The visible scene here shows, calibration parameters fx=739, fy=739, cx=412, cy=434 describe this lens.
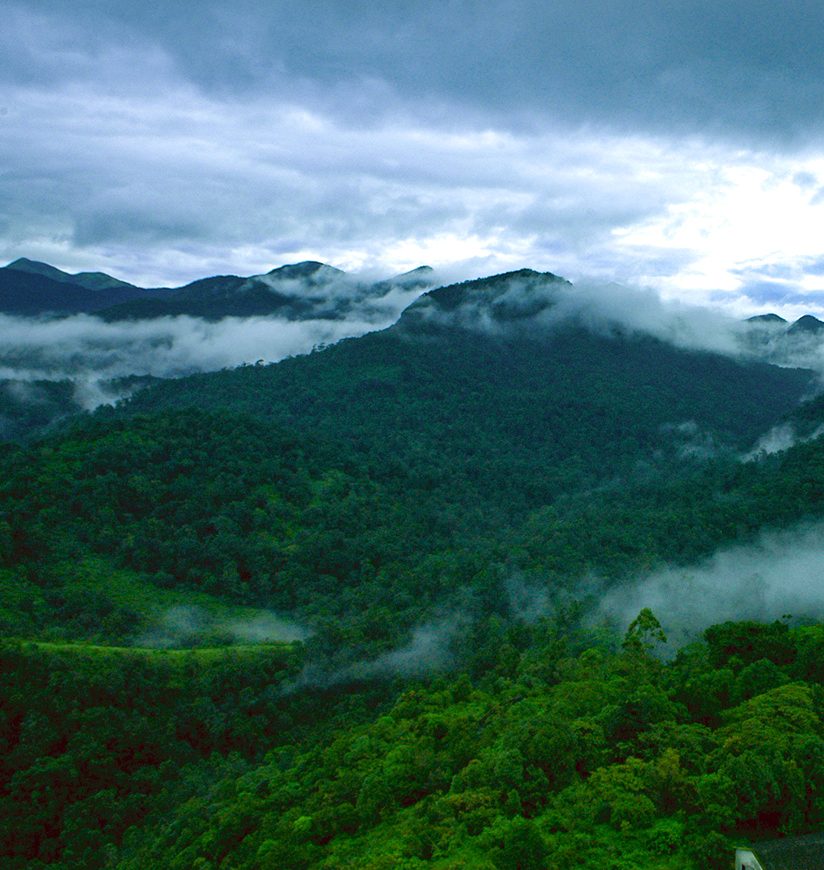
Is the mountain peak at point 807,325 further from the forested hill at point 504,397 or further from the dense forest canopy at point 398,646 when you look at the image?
the dense forest canopy at point 398,646

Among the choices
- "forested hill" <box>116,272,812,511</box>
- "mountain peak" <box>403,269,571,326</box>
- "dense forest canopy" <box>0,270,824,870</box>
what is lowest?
"dense forest canopy" <box>0,270,824,870</box>

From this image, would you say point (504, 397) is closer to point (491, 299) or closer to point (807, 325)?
point (491, 299)

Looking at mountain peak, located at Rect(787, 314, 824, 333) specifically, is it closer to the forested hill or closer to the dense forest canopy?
the forested hill

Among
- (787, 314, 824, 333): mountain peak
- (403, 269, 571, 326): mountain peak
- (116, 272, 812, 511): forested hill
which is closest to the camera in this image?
(116, 272, 812, 511): forested hill

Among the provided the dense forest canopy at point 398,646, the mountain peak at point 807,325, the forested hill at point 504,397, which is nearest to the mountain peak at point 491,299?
the forested hill at point 504,397

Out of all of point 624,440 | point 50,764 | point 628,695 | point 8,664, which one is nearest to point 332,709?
point 50,764

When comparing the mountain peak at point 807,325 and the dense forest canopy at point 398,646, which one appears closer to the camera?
the dense forest canopy at point 398,646

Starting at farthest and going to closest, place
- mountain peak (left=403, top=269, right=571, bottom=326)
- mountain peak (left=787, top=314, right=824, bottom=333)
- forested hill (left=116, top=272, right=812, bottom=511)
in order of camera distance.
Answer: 1. mountain peak (left=787, top=314, right=824, bottom=333)
2. mountain peak (left=403, top=269, right=571, bottom=326)
3. forested hill (left=116, top=272, right=812, bottom=511)

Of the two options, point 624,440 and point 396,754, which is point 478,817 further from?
point 624,440

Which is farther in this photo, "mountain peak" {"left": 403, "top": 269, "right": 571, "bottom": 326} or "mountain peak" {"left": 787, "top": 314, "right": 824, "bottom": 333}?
"mountain peak" {"left": 787, "top": 314, "right": 824, "bottom": 333}

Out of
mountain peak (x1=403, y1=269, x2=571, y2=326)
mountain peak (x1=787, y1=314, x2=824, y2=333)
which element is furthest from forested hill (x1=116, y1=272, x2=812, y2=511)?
mountain peak (x1=787, y1=314, x2=824, y2=333)

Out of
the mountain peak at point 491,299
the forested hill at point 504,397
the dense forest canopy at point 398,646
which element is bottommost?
the dense forest canopy at point 398,646
